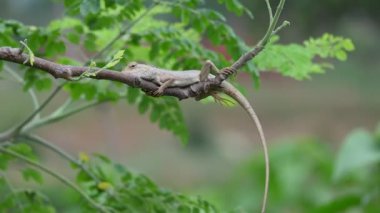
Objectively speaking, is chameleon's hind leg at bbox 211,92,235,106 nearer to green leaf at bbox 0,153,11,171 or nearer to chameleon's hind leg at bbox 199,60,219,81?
chameleon's hind leg at bbox 199,60,219,81

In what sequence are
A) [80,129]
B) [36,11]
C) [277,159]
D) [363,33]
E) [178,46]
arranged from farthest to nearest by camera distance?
[80,129] < [363,33] < [36,11] < [277,159] < [178,46]

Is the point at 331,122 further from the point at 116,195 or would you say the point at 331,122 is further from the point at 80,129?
the point at 116,195

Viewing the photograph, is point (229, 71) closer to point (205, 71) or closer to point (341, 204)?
point (205, 71)

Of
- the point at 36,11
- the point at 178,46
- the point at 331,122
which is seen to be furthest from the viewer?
the point at 331,122

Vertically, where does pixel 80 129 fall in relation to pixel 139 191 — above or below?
above

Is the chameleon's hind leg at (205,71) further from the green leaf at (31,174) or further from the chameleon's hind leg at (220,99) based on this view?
the green leaf at (31,174)

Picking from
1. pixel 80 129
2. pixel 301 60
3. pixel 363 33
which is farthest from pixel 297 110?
pixel 301 60
